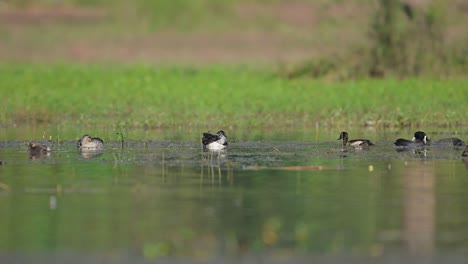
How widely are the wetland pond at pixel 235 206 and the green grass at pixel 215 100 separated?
14.4 ft

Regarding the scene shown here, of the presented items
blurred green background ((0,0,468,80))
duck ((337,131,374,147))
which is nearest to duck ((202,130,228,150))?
duck ((337,131,374,147))

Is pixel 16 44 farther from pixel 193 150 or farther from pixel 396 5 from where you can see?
pixel 193 150

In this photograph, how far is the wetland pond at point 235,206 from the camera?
8508 mm

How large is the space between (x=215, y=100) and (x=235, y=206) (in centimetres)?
1269

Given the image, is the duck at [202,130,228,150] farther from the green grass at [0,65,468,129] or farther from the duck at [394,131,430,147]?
the green grass at [0,65,468,129]

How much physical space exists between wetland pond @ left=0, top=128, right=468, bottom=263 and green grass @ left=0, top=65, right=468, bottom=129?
439 centimetres

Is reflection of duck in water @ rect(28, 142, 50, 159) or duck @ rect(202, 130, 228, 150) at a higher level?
duck @ rect(202, 130, 228, 150)

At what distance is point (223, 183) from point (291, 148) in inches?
156

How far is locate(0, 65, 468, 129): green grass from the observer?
66.7 feet

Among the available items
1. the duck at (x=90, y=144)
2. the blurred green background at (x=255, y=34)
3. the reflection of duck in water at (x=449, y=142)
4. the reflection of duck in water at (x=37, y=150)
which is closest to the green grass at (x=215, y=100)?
the blurred green background at (x=255, y=34)

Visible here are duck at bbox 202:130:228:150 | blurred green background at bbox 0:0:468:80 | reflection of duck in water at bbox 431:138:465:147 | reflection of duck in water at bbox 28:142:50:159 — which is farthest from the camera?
blurred green background at bbox 0:0:468:80

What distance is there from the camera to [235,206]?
34.4 feet

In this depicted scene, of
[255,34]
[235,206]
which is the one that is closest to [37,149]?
[235,206]

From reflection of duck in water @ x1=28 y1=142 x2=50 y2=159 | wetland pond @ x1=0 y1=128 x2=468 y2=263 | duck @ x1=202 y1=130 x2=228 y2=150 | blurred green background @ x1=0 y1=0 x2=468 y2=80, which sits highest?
blurred green background @ x1=0 y1=0 x2=468 y2=80
